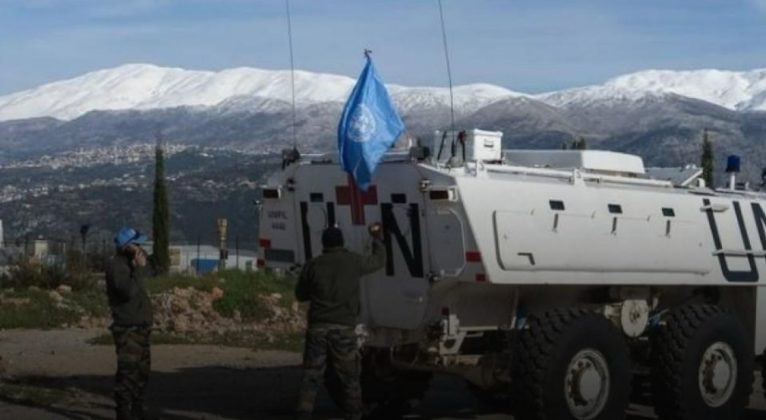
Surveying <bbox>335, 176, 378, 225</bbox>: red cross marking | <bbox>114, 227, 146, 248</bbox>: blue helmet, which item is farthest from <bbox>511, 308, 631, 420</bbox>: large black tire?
<bbox>114, 227, 146, 248</bbox>: blue helmet

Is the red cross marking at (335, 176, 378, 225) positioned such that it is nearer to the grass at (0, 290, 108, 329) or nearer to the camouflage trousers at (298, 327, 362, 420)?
the camouflage trousers at (298, 327, 362, 420)

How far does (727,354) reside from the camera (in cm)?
1309

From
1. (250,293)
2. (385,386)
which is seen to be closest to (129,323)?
(385,386)

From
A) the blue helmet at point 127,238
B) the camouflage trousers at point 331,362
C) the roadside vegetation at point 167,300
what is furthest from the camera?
the roadside vegetation at point 167,300

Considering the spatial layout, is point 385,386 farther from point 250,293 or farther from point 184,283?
point 184,283

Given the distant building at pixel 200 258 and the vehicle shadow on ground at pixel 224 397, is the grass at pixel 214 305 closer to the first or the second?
the vehicle shadow on ground at pixel 224 397

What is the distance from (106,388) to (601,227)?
5954 millimetres

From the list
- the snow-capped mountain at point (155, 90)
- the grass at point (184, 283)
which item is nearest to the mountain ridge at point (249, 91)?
the snow-capped mountain at point (155, 90)

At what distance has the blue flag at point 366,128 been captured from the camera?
11.8m

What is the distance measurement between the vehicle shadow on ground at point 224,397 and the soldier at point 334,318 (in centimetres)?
209

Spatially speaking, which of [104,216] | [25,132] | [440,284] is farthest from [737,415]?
[25,132]

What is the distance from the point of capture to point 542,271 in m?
11.6

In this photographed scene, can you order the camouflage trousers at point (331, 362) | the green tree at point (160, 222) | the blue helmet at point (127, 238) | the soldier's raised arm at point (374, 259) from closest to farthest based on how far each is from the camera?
1. the camouflage trousers at point (331, 362)
2. the soldier's raised arm at point (374, 259)
3. the blue helmet at point (127, 238)
4. the green tree at point (160, 222)

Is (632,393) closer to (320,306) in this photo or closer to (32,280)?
(320,306)
